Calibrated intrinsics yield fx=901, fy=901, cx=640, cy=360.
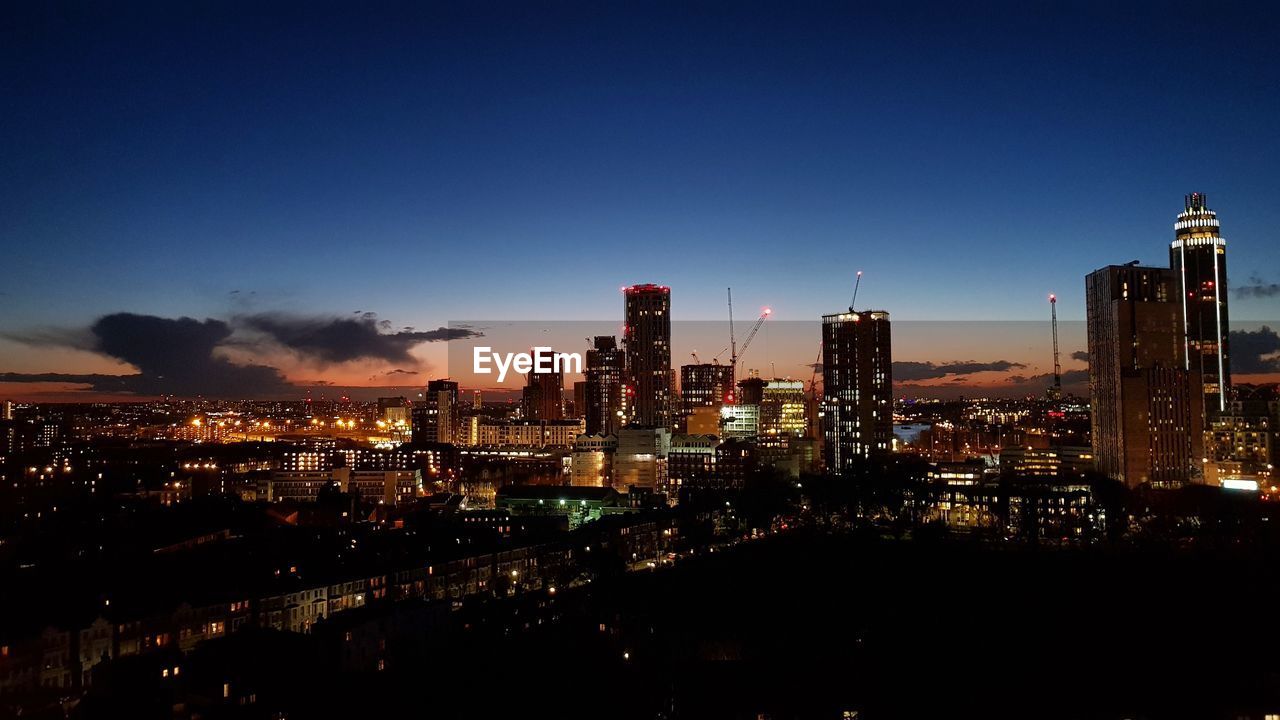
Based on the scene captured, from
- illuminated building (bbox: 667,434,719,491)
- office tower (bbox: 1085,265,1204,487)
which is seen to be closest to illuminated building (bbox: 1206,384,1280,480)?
office tower (bbox: 1085,265,1204,487)

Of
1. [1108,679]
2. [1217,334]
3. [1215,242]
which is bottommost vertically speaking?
[1108,679]

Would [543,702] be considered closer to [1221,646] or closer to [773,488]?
[1221,646]

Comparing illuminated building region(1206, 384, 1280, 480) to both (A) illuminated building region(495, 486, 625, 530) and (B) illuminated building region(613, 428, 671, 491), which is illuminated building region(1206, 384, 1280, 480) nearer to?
(B) illuminated building region(613, 428, 671, 491)

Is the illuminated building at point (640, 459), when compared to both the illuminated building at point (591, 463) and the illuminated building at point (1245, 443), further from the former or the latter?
the illuminated building at point (1245, 443)

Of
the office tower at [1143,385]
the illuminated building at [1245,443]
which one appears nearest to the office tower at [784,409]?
the office tower at [1143,385]

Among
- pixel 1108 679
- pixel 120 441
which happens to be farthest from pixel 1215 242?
pixel 120 441

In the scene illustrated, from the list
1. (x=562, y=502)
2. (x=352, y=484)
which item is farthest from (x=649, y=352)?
(x=562, y=502)
